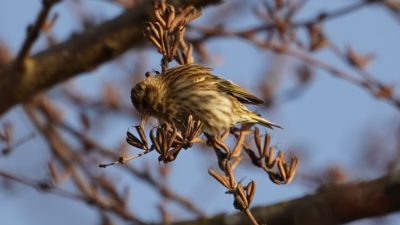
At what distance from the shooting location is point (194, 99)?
3844mm

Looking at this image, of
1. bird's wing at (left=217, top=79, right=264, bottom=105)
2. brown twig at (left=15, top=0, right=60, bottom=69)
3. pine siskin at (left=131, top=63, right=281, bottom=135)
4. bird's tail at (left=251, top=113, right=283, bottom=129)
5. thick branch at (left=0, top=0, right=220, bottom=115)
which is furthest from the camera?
thick branch at (left=0, top=0, right=220, bottom=115)

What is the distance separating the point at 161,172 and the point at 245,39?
104cm

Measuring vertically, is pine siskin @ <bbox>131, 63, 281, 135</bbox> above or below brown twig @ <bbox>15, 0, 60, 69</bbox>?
below

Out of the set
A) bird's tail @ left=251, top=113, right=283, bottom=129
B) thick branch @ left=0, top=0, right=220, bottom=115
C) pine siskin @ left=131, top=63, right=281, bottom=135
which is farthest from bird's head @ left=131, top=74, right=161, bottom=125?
thick branch @ left=0, top=0, right=220, bottom=115

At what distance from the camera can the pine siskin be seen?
3.51 meters

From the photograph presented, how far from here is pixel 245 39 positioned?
5.34m

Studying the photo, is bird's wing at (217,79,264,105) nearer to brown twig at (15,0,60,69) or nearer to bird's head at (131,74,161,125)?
bird's head at (131,74,161,125)

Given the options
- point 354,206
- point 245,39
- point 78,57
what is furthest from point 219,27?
point 354,206

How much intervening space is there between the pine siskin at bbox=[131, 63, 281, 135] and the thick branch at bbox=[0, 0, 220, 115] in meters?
1.04

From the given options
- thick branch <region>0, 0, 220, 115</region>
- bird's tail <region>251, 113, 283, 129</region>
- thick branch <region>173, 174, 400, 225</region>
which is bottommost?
thick branch <region>173, 174, 400, 225</region>

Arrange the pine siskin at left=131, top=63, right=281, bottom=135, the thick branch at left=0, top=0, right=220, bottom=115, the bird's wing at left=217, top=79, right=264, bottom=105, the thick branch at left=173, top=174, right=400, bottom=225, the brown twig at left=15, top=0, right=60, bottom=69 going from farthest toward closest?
the thick branch at left=0, top=0, right=220, bottom=115, the brown twig at left=15, top=0, right=60, bottom=69, the bird's wing at left=217, top=79, right=264, bottom=105, the pine siskin at left=131, top=63, right=281, bottom=135, the thick branch at left=173, top=174, right=400, bottom=225

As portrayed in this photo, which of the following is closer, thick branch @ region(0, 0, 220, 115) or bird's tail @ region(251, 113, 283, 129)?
bird's tail @ region(251, 113, 283, 129)

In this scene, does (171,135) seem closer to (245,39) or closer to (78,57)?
(78,57)

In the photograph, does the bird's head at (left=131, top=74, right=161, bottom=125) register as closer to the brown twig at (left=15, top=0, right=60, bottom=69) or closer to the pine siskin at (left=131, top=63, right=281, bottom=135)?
the pine siskin at (left=131, top=63, right=281, bottom=135)
